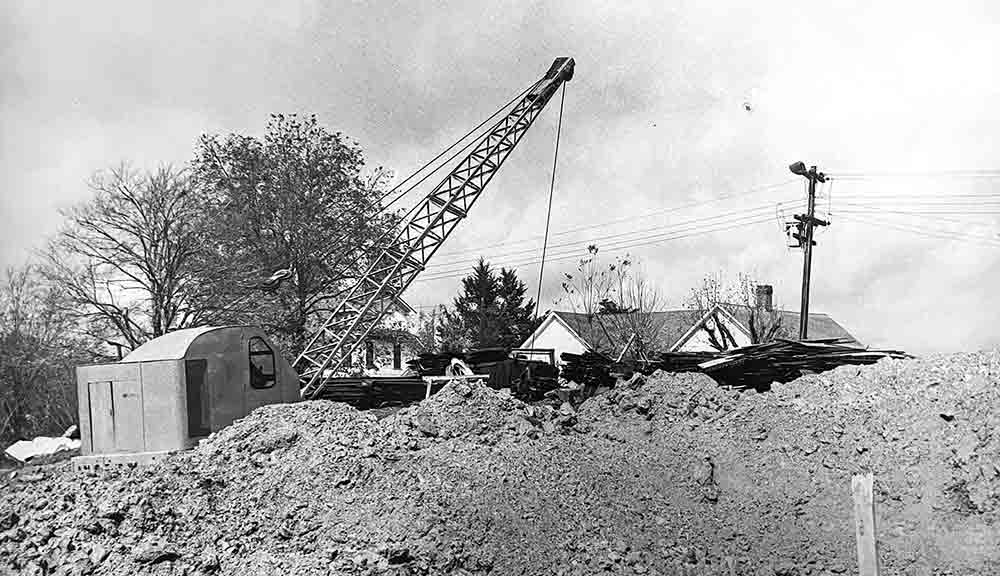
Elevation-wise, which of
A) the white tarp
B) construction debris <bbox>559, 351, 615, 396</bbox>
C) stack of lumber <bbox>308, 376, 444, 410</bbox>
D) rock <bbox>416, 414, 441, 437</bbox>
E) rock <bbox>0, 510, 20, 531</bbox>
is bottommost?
the white tarp

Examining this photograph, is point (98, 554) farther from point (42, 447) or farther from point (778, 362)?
point (42, 447)

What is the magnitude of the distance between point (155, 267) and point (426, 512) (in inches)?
667

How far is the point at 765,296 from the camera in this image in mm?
34875

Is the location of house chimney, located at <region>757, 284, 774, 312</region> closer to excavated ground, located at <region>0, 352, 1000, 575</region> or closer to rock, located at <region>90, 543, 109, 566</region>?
excavated ground, located at <region>0, 352, 1000, 575</region>

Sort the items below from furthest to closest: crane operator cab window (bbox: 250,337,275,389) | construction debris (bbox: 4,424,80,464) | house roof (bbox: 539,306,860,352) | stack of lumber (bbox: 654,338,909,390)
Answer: house roof (bbox: 539,306,860,352), construction debris (bbox: 4,424,80,464), stack of lumber (bbox: 654,338,909,390), crane operator cab window (bbox: 250,337,275,389)

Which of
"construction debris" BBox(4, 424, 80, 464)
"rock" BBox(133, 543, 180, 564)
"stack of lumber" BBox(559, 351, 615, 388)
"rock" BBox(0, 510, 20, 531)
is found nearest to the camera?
"rock" BBox(133, 543, 180, 564)

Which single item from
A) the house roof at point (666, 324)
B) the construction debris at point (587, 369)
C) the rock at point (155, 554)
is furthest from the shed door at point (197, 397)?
the house roof at point (666, 324)

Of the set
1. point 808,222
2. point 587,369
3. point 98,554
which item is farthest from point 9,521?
point 808,222

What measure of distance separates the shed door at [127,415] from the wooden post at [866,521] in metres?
9.12

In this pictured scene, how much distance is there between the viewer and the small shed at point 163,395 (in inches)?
444

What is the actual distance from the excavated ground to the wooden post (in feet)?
7.01

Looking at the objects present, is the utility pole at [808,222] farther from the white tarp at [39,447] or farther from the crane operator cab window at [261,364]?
the white tarp at [39,447]

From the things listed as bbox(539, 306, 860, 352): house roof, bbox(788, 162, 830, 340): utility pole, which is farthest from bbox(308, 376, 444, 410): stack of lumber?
bbox(539, 306, 860, 352): house roof

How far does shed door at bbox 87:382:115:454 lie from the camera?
37.6 ft
